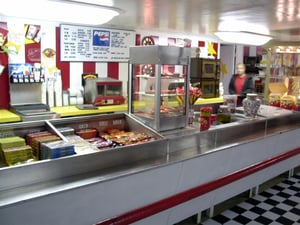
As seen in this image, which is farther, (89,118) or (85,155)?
(89,118)

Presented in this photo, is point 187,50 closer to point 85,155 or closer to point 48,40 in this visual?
point 85,155

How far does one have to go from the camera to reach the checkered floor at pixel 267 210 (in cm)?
360

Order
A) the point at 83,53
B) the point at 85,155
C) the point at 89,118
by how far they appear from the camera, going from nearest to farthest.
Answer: the point at 85,155, the point at 89,118, the point at 83,53

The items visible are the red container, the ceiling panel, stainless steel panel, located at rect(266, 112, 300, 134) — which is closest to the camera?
the ceiling panel

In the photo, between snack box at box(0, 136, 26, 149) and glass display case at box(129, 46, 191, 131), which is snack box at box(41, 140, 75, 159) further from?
glass display case at box(129, 46, 191, 131)

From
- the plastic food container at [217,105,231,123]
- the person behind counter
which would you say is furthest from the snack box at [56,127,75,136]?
the person behind counter

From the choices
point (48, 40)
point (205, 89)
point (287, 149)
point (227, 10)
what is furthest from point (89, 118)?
point (205, 89)

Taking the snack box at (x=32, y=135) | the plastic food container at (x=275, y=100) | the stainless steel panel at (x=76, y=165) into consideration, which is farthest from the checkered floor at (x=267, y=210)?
the snack box at (x=32, y=135)

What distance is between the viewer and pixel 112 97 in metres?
5.47

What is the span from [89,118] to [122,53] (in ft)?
10.3

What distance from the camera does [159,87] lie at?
312cm

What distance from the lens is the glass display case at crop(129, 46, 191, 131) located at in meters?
3.15

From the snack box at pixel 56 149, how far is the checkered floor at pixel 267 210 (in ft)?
6.07

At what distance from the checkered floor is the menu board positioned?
354 cm
